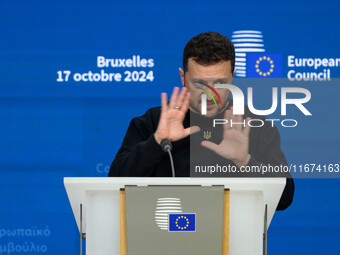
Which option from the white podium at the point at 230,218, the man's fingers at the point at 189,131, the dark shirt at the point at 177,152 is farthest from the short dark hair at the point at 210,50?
the white podium at the point at 230,218

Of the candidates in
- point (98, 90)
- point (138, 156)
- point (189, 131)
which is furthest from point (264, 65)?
point (138, 156)

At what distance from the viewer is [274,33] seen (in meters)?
3.00

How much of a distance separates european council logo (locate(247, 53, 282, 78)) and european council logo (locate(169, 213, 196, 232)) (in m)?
1.83

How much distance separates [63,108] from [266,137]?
1.46 m

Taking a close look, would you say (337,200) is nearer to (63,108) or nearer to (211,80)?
(211,80)

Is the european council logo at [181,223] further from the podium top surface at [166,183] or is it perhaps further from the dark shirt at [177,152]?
the dark shirt at [177,152]

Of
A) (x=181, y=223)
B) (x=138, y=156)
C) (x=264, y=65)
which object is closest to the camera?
(x=181, y=223)

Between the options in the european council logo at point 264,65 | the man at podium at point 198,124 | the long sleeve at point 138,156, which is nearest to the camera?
the long sleeve at point 138,156

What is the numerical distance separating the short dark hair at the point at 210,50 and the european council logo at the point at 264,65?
93cm

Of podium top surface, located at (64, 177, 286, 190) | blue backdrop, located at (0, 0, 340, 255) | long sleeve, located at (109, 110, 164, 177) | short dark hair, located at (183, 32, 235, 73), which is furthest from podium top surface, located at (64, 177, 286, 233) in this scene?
blue backdrop, located at (0, 0, 340, 255)

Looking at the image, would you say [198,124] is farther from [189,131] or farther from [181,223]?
[181,223]

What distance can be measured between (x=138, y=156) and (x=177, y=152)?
0.33m

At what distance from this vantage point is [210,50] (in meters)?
1.98

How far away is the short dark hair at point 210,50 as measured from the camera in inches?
77.7
